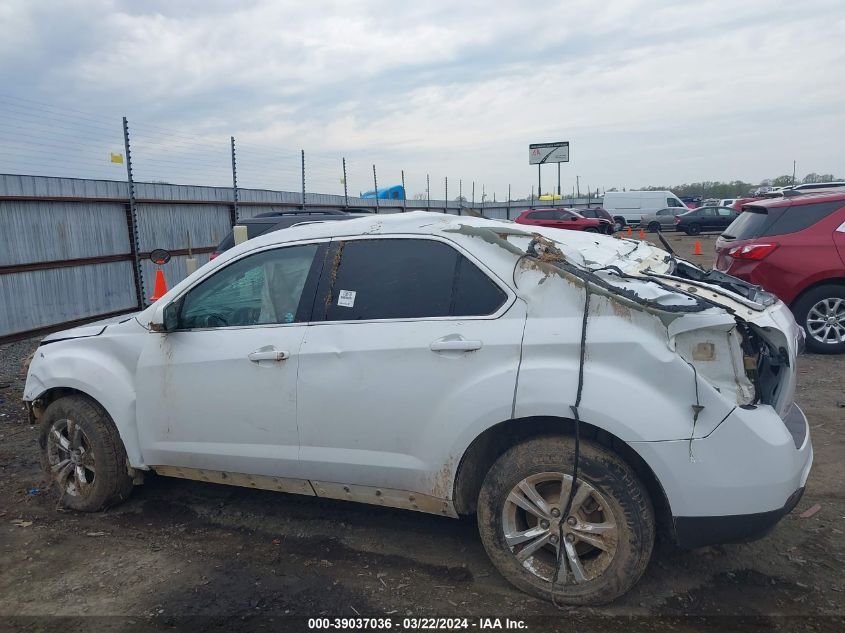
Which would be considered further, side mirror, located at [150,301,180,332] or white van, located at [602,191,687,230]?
white van, located at [602,191,687,230]

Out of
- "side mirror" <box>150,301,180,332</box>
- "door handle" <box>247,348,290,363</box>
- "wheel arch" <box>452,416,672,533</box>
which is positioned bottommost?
"wheel arch" <box>452,416,672,533</box>

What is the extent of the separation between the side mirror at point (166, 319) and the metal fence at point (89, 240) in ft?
20.4

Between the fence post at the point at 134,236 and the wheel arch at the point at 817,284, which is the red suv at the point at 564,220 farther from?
the wheel arch at the point at 817,284

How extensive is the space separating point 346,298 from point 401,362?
528 mm

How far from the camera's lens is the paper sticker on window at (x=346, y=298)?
3487 millimetres

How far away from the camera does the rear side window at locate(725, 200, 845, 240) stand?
23.7 feet

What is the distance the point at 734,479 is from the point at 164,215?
1118 cm

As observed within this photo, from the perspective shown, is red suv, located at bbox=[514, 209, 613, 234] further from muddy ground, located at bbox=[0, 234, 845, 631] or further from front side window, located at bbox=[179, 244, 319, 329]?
front side window, located at bbox=[179, 244, 319, 329]

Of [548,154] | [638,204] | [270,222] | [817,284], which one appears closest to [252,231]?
[270,222]

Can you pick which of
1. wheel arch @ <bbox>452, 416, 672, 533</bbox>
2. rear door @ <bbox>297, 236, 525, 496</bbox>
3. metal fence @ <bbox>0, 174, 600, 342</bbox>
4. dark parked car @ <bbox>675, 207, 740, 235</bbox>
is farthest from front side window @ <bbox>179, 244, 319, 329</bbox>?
dark parked car @ <bbox>675, 207, 740, 235</bbox>

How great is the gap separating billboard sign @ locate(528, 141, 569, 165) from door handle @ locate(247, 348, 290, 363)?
50742mm

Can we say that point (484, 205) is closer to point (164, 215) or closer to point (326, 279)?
point (164, 215)

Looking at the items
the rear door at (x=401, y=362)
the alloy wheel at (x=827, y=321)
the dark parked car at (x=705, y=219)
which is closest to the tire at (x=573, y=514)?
the rear door at (x=401, y=362)

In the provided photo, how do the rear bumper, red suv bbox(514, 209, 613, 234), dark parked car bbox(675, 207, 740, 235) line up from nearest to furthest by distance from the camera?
the rear bumper, red suv bbox(514, 209, 613, 234), dark parked car bbox(675, 207, 740, 235)
